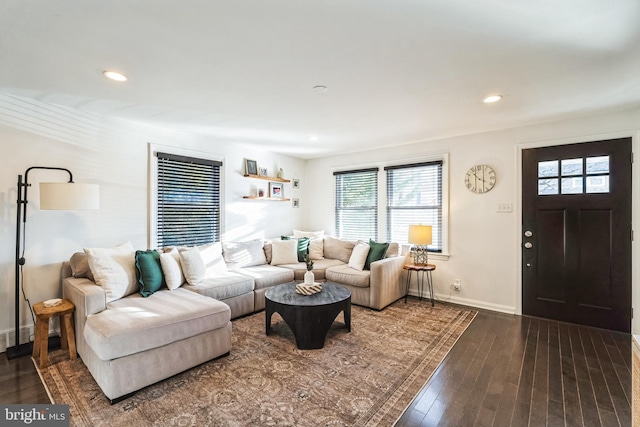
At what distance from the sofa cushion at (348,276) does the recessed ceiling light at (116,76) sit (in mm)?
3169

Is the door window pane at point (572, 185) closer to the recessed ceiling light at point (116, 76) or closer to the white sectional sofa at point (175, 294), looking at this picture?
the white sectional sofa at point (175, 294)

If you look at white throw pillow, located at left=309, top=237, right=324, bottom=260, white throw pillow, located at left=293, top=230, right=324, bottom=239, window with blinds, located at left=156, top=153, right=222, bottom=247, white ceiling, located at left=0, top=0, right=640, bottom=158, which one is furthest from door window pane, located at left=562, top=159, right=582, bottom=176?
window with blinds, located at left=156, top=153, right=222, bottom=247

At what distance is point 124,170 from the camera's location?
3465mm

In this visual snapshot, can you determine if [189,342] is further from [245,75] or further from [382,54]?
[382,54]

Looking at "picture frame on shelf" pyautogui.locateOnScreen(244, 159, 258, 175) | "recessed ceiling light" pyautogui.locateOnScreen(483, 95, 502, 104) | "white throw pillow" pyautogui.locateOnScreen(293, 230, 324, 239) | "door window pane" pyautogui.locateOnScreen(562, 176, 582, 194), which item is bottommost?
"white throw pillow" pyautogui.locateOnScreen(293, 230, 324, 239)

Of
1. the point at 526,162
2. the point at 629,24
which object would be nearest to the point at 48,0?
the point at 629,24

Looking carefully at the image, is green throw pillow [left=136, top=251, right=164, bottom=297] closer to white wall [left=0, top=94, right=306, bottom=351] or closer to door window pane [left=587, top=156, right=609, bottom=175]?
white wall [left=0, top=94, right=306, bottom=351]

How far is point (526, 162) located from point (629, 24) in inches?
86.7

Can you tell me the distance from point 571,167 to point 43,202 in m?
5.46

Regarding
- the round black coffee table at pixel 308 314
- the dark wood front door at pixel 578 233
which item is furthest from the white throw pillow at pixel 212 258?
the dark wood front door at pixel 578 233

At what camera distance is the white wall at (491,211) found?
3.48m

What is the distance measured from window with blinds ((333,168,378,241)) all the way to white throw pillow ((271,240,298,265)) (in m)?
1.22

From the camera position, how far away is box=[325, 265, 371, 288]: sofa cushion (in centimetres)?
390

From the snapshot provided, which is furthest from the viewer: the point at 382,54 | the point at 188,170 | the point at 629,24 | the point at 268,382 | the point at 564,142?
the point at 188,170
